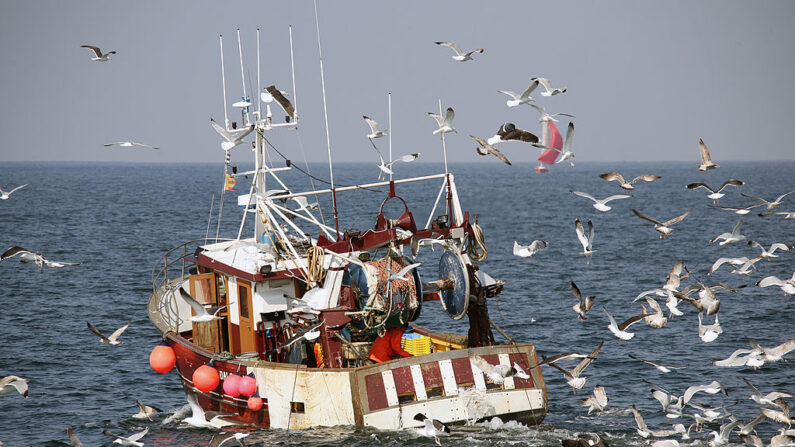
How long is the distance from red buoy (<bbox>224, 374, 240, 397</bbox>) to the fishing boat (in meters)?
0.02

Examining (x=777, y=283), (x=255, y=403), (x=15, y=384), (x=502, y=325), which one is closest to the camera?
(x=15, y=384)

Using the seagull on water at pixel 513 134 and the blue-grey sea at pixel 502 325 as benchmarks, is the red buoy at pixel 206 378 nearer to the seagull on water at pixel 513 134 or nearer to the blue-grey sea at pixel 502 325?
the blue-grey sea at pixel 502 325

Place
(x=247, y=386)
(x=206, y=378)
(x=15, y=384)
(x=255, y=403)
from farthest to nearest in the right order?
1. (x=206, y=378)
2. (x=255, y=403)
3. (x=247, y=386)
4. (x=15, y=384)

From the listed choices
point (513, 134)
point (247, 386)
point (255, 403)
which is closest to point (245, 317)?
point (247, 386)

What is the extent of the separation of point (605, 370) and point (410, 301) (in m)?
9.57

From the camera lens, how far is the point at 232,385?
716 inches

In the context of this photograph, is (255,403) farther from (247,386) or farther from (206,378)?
(206,378)

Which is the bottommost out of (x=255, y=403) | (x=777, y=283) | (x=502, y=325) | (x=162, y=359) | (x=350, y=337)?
(x=502, y=325)

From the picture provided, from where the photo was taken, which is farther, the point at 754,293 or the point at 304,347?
the point at 754,293

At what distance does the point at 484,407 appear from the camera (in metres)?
17.0

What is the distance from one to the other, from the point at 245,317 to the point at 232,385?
84.2 inches

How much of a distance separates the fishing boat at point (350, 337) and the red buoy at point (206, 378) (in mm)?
22

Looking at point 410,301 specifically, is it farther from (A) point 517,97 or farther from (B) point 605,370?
(B) point 605,370

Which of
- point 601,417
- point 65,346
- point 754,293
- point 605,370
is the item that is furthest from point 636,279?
point 65,346
